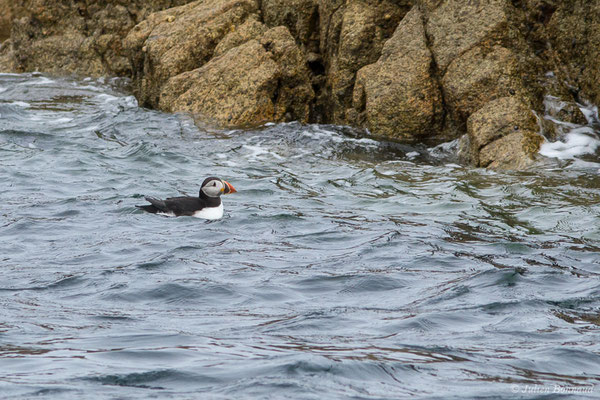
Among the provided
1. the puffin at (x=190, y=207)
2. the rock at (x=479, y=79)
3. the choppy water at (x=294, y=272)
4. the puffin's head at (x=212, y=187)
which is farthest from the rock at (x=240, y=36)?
the puffin at (x=190, y=207)

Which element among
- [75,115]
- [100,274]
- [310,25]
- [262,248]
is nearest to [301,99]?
[310,25]

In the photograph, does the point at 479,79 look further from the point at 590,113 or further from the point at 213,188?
the point at 213,188

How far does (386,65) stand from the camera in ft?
45.4

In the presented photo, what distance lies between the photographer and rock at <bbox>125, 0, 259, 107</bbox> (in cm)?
1614

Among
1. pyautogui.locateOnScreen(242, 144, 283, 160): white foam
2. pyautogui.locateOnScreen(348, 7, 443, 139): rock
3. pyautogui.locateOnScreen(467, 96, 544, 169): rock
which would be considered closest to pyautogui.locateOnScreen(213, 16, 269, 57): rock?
pyautogui.locateOnScreen(348, 7, 443, 139): rock

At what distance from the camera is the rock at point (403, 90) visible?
13.5 metres

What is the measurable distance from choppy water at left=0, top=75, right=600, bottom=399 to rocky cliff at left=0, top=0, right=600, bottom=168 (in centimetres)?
68

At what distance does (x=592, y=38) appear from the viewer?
13.0 m

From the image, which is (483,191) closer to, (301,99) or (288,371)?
(301,99)

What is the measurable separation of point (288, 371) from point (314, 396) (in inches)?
14.1

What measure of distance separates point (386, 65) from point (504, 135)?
260cm

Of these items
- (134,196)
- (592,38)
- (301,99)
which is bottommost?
(134,196)

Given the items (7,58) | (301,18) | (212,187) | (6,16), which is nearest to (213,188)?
(212,187)

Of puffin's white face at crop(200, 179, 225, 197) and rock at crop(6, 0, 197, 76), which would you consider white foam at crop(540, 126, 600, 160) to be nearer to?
puffin's white face at crop(200, 179, 225, 197)
